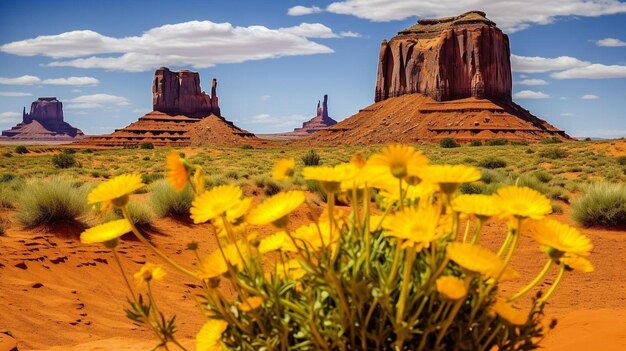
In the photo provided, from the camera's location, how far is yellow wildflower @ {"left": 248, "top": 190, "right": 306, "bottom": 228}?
1.88 meters

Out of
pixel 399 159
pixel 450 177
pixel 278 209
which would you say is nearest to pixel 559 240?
pixel 450 177

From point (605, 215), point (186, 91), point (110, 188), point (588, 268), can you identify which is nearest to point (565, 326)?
point (588, 268)

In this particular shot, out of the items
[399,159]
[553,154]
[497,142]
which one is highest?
[399,159]

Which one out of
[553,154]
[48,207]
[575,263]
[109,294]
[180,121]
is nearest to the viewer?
[575,263]

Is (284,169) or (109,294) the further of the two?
(109,294)

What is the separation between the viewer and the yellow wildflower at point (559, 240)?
193cm

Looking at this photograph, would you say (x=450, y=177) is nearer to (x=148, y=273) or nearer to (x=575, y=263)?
(x=575, y=263)

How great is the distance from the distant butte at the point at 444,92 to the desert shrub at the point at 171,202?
67.1 meters

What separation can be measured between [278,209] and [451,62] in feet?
324

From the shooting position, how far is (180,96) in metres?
125

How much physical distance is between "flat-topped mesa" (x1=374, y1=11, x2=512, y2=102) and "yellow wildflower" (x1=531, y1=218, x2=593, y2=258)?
309 feet

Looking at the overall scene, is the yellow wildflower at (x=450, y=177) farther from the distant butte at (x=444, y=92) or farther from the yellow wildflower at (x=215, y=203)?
the distant butte at (x=444, y=92)

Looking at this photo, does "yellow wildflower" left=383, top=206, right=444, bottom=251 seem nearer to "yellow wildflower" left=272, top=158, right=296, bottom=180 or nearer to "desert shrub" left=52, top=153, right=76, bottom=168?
"yellow wildflower" left=272, top=158, right=296, bottom=180

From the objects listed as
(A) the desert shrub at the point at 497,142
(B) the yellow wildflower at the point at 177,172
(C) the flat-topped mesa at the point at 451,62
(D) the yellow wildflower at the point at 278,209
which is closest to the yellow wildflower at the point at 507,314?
(D) the yellow wildflower at the point at 278,209
